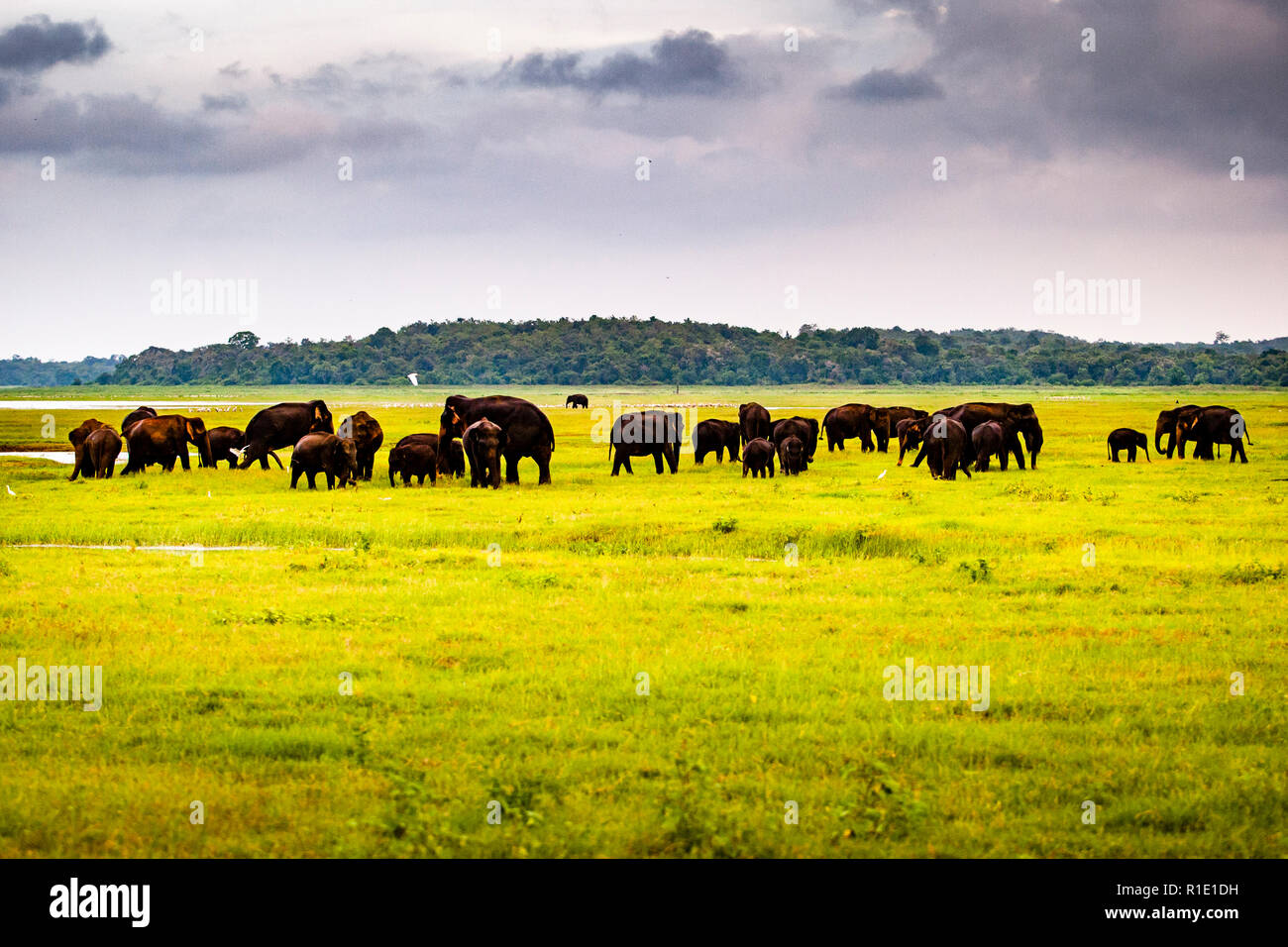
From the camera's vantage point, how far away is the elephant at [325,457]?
101ft

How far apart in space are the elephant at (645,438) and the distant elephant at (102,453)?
13.3 meters

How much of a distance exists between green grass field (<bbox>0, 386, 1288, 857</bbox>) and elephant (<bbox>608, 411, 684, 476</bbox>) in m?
10.8

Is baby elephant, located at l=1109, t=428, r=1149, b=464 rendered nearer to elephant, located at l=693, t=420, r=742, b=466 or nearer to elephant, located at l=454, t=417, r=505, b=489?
elephant, located at l=693, t=420, r=742, b=466

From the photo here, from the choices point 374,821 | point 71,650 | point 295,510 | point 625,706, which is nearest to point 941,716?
point 625,706

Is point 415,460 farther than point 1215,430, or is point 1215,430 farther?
point 1215,430

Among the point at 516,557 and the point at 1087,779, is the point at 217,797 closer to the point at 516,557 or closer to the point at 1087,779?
the point at 1087,779

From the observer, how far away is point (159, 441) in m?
35.5

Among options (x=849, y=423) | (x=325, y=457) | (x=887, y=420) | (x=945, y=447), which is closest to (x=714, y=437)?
(x=945, y=447)

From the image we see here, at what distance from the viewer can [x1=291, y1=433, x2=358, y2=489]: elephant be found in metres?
30.8

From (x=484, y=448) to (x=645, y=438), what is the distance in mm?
6163

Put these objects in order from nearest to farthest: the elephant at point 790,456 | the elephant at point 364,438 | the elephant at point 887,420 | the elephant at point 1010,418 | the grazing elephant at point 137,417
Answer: the elephant at point 364,438 < the elephant at point 790,456 < the elephant at point 1010,418 < the grazing elephant at point 137,417 < the elephant at point 887,420

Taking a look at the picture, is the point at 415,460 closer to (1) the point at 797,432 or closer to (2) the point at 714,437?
(2) the point at 714,437

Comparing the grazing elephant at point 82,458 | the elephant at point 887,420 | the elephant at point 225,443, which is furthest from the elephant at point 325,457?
the elephant at point 887,420

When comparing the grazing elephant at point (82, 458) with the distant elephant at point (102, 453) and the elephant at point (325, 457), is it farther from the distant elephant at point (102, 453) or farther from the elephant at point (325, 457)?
the elephant at point (325, 457)
